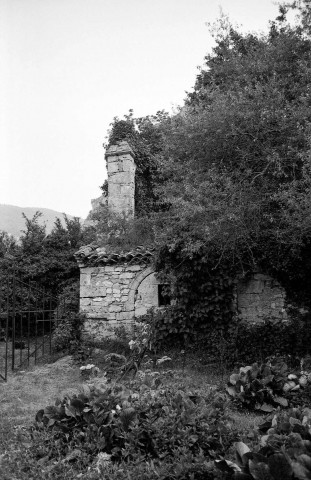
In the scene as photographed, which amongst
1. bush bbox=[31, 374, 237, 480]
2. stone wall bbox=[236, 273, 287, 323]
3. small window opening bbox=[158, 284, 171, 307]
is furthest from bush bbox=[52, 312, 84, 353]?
bush bbox=[31, 374, 237, 480]

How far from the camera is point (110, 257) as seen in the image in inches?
410

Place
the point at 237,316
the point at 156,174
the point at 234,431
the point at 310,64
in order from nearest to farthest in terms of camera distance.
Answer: the point at 234,431
the point at 310,64
the point at 237,316
the point at 156,174

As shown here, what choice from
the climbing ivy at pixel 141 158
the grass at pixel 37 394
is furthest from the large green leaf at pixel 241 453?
the climbing ivy at pixel 141 158

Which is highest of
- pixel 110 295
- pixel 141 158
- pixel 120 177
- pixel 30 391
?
pixel 141 158

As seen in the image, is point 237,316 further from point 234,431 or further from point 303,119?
point 234,431

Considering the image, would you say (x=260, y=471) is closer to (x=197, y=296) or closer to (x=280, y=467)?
(x=280, y=467)

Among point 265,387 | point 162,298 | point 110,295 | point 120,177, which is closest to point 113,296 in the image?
point 110,295

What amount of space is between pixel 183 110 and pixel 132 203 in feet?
14.3

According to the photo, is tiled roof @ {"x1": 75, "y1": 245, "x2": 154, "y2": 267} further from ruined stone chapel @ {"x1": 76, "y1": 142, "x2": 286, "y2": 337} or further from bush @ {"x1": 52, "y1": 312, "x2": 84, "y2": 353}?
bush @ {"x1": 52, "y1": 312, "x2": 84, "y2": 353}

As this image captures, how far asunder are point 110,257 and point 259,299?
3.71 m

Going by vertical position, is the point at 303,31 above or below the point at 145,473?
above

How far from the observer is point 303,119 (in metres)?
7.20

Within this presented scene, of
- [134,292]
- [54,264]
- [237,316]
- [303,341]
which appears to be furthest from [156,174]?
[303,341]

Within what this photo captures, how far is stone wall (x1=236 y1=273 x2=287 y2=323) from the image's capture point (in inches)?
366
